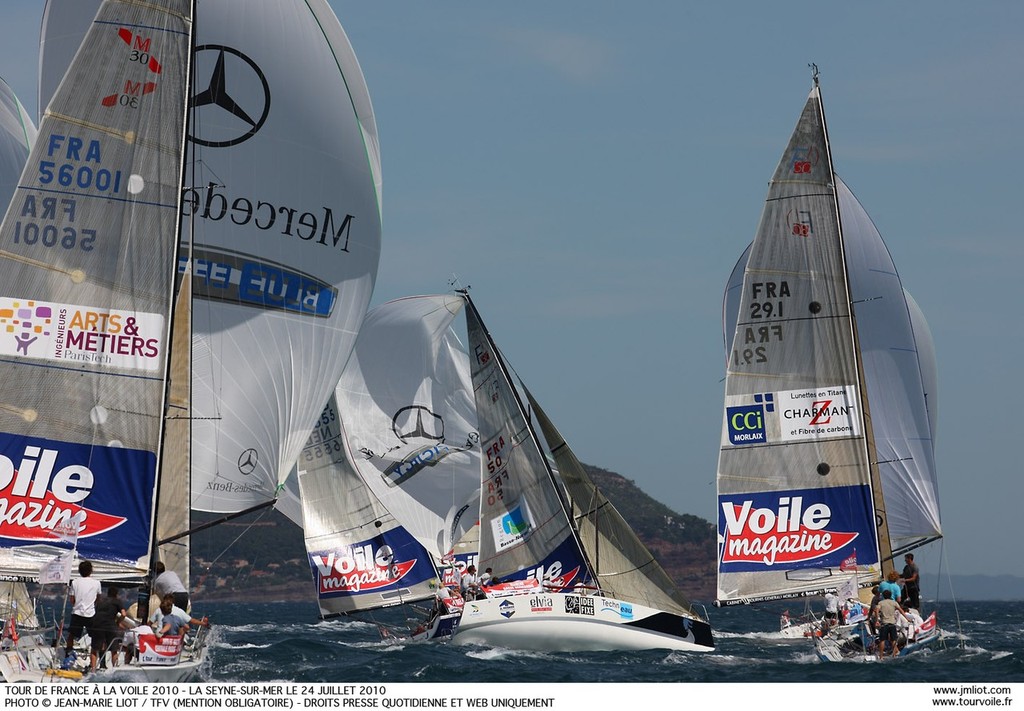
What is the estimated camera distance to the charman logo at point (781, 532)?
81.5 feet

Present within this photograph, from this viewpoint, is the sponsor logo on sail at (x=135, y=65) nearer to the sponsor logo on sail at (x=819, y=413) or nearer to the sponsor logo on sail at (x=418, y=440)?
the sponsor logo on sail at (x=819, y=413)

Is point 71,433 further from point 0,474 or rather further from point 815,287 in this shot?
point 815,287

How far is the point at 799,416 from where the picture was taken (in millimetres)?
25016

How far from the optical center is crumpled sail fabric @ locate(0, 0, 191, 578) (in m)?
16.7

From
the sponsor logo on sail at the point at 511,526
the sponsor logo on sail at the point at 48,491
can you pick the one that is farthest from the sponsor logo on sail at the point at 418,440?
the sponsor logo on sail at the point at 48,491

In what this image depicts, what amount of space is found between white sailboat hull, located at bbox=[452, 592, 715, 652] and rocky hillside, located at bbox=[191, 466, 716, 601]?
82252 mm

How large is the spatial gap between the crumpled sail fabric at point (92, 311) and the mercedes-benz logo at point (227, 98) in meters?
3.77

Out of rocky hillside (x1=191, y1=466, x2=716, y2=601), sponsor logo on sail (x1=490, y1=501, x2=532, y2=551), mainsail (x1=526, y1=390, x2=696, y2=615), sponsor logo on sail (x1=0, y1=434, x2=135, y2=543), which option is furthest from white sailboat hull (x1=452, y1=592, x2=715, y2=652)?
rocky hillside (x1=191, y1=466, x2=716, y2=601)

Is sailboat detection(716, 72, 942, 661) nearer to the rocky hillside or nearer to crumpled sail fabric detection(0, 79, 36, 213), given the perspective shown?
crumpled sail fabric detection(0, 79, 36, 213)

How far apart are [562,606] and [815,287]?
7.05 meters

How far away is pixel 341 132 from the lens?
2220cm

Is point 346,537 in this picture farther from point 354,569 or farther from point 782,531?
point 782,531

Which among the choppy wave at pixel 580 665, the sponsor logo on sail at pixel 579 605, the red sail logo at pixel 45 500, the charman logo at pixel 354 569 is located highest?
the charman logo at pixel 354 569

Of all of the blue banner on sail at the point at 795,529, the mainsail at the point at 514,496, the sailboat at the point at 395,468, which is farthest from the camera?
the sailboat at the point at 395,468
